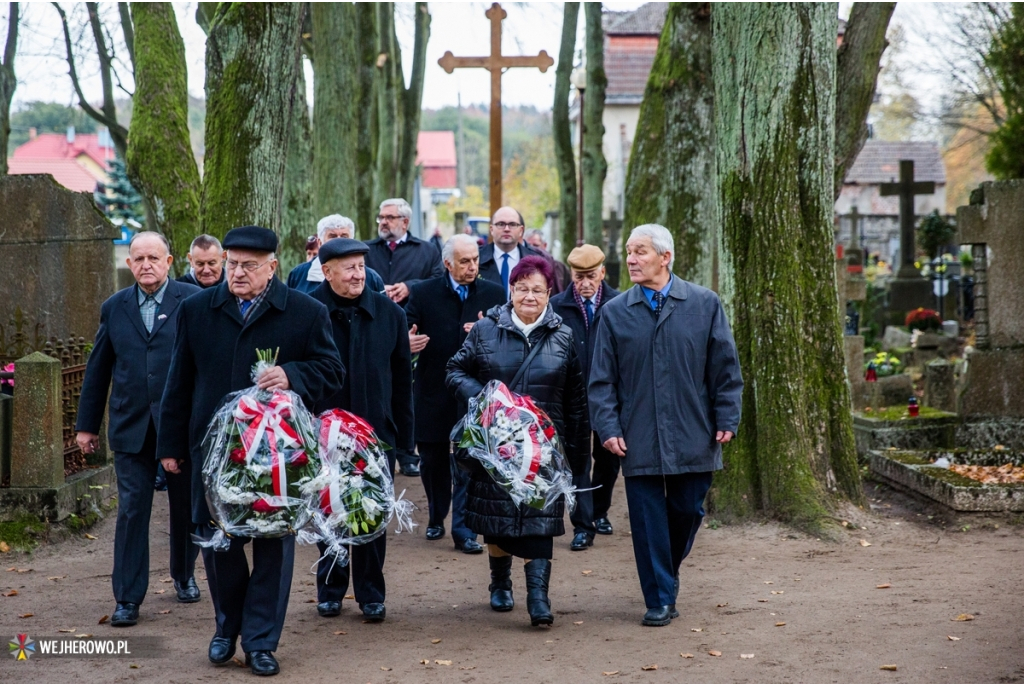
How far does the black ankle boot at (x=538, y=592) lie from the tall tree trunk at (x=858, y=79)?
5706mm

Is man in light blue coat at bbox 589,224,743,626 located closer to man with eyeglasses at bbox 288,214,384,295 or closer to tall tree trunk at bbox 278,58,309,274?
man with eyeglasses at bbox 288,214,384,295

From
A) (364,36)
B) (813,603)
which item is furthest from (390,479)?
(364,36)

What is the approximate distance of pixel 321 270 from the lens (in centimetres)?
757

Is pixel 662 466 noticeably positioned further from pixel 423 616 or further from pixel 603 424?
pixel 423 616

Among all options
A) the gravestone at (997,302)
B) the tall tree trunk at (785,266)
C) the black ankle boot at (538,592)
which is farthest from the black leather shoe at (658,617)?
the gravestone at (997,302)

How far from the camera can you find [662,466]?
616 centimetres

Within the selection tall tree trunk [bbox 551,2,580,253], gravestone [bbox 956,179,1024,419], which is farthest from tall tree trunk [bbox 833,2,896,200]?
tall tree trunk [bbox 551,2,580,253]

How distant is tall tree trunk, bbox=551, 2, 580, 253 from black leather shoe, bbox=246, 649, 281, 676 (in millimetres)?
15469

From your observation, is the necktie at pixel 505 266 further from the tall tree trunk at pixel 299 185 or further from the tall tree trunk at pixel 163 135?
the tall tree trunk at pixel 299 185

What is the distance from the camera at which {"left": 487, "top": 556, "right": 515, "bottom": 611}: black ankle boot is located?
6.57 meters

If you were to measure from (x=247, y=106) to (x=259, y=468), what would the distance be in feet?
18.9

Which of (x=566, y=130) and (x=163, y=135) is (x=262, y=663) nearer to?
(x=163, y=135)

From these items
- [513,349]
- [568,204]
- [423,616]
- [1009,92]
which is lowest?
[423,616]

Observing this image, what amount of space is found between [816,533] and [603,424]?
247 cm
